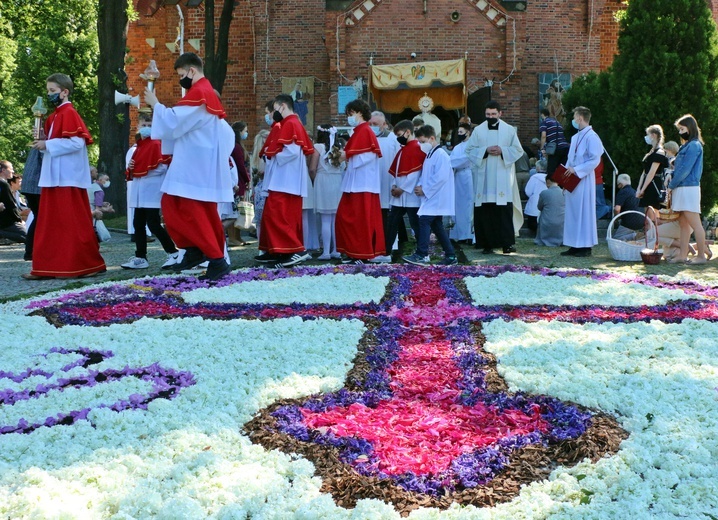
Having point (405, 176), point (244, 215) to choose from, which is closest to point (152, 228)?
point (244, 215)

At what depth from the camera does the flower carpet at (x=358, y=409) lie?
3.61 metres

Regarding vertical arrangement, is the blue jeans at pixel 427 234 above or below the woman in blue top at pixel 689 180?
below

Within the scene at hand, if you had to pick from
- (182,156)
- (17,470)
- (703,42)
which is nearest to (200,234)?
(182,156)

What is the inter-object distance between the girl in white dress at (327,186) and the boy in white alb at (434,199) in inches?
52.5

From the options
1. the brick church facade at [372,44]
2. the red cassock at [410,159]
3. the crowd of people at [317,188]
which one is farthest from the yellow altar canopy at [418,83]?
the red cassock at [410,159]

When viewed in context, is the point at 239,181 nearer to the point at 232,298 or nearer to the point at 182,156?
the point at 182,156

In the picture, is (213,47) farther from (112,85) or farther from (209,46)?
(112,85)

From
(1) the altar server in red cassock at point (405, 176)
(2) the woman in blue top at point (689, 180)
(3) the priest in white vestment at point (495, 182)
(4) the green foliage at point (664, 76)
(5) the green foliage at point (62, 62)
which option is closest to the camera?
(2) the woman in blue top at point (689, 180)

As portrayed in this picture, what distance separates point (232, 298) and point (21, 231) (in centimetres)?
936

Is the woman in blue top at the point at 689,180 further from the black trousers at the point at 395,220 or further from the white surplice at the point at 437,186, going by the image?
the black trousers at the point at 395,220

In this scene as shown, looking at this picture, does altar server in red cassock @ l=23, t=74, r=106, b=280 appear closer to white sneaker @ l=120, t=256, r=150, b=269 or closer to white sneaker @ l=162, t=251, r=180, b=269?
white sneaker @ l=120, t=256, r=150, b=269

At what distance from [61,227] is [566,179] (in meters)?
7.35

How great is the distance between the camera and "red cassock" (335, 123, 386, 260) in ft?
38.8

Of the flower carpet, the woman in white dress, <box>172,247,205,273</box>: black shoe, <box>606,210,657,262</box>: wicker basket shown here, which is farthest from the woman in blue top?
<box>172,247,205,273</box>: black shoe
